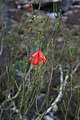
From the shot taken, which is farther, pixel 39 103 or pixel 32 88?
pixel 39 103

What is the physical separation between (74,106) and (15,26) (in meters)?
2.83

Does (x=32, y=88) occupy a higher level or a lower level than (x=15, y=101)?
higher

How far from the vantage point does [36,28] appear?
5809mm

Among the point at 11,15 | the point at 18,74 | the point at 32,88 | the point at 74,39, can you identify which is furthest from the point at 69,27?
the point at 32,88

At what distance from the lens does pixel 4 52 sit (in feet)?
17.3

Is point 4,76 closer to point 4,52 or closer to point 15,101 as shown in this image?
point 15,101

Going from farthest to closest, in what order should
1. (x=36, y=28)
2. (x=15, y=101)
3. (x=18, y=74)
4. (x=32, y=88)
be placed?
(x=36, y=28)
(x=18, y=74)
(x=15, y=101)
(x=32, y=88)

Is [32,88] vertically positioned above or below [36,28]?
above

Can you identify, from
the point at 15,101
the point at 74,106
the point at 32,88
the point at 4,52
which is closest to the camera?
the point at 32,88

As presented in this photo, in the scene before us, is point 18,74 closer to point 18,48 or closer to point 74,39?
point 18,48

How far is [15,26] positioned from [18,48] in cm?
122

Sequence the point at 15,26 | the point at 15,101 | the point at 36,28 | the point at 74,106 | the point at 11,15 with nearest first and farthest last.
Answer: the point at 15,101, the point at 74,106, the point at 36,28, the point at 15,26, the point at 11,15

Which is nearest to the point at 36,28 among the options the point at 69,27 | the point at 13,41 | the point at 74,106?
the point at 13,41

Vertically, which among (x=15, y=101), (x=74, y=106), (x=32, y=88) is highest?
(x=32, y=88)
